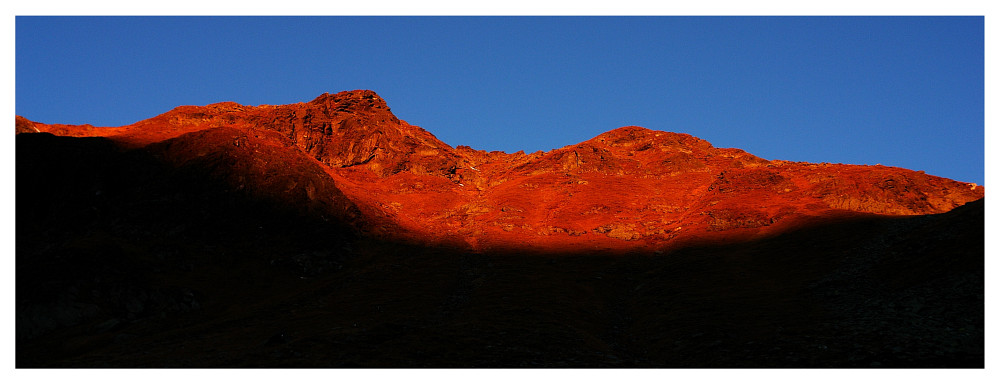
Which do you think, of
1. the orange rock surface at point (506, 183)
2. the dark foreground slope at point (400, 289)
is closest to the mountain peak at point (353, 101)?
the orange rock surface at point (506, 183)

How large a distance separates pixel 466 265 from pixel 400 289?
14.1 metres

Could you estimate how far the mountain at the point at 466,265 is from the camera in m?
46.4

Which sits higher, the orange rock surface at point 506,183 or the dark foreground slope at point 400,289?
the orange rock surface at point 506,183

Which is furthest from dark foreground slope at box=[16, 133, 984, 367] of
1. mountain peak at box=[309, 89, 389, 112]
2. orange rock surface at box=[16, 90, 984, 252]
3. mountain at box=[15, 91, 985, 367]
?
mountain peak at box=[309, 89, 389, 112]

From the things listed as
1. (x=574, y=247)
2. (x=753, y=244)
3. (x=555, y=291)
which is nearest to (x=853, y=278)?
(x=753, y=244)

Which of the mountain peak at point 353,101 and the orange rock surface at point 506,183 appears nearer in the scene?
the orange rock surface at point 506,183

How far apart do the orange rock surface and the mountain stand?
0.70 meters

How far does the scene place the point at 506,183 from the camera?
14962cm

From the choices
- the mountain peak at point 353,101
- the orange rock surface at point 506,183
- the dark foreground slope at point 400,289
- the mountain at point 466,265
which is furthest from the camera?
the mountain peak at point 353,101

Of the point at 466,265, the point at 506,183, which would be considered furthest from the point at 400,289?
the point at 506,183

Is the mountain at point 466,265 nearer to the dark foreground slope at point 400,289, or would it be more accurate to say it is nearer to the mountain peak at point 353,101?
the dark foreground slope at point 400,289

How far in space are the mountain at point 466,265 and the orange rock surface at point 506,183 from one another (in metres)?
0.70

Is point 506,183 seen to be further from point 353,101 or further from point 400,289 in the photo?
point 400,289

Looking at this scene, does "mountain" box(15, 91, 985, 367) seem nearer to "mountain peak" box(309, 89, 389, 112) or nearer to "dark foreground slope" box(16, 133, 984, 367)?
"dark foreground slope" box(16, 133, 984, 367)
